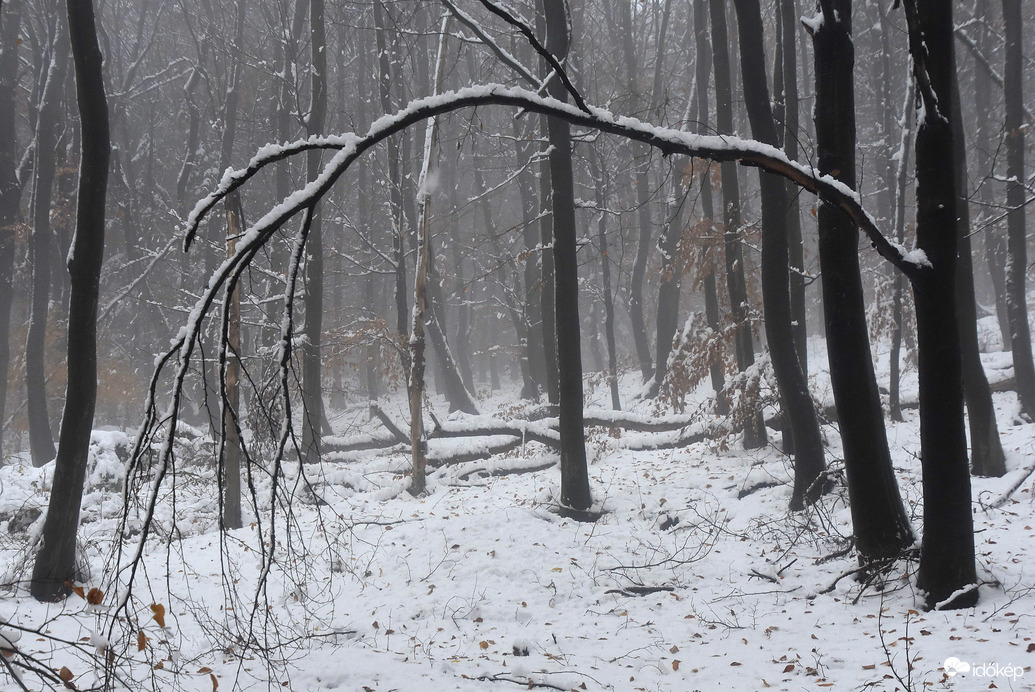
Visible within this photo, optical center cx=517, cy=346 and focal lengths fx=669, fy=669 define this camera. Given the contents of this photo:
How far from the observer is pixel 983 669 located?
387cm

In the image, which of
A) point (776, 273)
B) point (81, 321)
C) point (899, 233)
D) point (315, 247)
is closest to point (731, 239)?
point (776, 273)

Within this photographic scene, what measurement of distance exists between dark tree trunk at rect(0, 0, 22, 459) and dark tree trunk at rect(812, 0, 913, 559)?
664 inches

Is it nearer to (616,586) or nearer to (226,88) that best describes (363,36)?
(226,88)

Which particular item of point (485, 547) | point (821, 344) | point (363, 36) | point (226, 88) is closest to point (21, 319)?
point (226, 88)

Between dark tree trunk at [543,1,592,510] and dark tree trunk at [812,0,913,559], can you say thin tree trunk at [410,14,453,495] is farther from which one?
dark tree trunk at [812,0,913,559]

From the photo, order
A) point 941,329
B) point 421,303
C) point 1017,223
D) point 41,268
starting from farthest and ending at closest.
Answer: point 41,268 → point 421,303 → point 1017,223 → point 941,329

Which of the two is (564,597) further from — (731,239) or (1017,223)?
(1017,223)

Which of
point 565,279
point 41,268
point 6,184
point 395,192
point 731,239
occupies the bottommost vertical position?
point 565,279

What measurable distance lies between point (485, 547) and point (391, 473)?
225 inches

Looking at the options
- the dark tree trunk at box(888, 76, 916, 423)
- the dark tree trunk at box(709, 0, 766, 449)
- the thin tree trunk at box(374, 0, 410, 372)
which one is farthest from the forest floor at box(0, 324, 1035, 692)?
the thin tree trunk at box(374, 0, 410, 372)

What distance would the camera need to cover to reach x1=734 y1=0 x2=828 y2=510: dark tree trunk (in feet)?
25.7

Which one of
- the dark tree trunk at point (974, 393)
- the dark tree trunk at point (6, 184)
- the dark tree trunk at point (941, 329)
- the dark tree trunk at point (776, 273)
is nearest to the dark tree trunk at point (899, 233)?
the dark tree trunk at point (974, 393)

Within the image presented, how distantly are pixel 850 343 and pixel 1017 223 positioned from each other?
335 inches

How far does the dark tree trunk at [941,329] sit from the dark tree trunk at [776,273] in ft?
10.2
